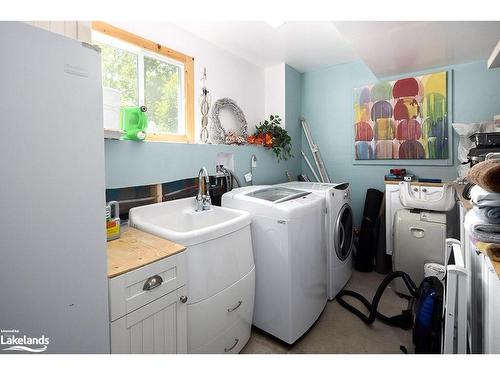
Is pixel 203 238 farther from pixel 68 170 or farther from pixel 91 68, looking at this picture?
pixel 91 68

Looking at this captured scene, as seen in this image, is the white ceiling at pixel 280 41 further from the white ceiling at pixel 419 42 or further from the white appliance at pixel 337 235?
the white appliance at pixel 337 235

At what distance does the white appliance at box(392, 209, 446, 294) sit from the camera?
2184 mm

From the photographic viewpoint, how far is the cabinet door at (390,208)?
2.56m

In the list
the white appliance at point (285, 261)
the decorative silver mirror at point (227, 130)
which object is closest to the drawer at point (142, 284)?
the white appliance at point (285, 261)

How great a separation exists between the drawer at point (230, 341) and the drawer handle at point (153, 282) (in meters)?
0.50

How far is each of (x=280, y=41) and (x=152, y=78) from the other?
4.34ft

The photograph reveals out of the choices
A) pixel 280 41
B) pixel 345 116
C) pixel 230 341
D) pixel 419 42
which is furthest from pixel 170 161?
pixel 345 116

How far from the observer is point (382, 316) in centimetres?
193

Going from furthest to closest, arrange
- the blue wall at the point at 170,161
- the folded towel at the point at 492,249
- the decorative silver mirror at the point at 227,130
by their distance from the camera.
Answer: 1. the decorative silver mirror at the point at 227,130
2. the blue wall at the point at 170,161
3. the folded towel at the point at 492,249

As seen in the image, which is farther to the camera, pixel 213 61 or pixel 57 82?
pixel 213 61

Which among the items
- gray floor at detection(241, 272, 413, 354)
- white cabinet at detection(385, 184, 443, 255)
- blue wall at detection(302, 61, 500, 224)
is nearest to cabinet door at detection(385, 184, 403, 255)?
white cabinet at detection(385, 184, 443, 255)

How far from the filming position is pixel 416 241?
2.29 metres
